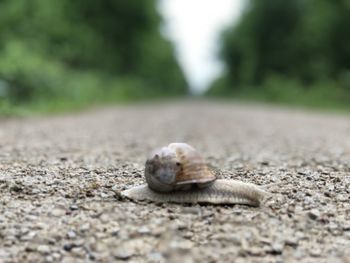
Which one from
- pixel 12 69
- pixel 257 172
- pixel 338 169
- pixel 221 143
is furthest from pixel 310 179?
pixel 12 69

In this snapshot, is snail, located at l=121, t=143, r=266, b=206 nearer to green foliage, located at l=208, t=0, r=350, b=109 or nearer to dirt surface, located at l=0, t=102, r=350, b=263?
dirt surface, located at l=0, t=102, r=350, b=263

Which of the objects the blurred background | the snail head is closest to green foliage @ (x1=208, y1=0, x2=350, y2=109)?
the blurred background

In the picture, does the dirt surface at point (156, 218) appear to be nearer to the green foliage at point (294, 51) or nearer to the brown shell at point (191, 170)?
the brown shell at point (191, 170)

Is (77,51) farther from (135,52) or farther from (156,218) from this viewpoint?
(156,218)

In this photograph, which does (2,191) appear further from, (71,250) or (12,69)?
(12,69)

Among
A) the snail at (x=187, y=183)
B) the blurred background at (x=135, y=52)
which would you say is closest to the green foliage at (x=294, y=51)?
the blurred background at (x=135, y=52)
